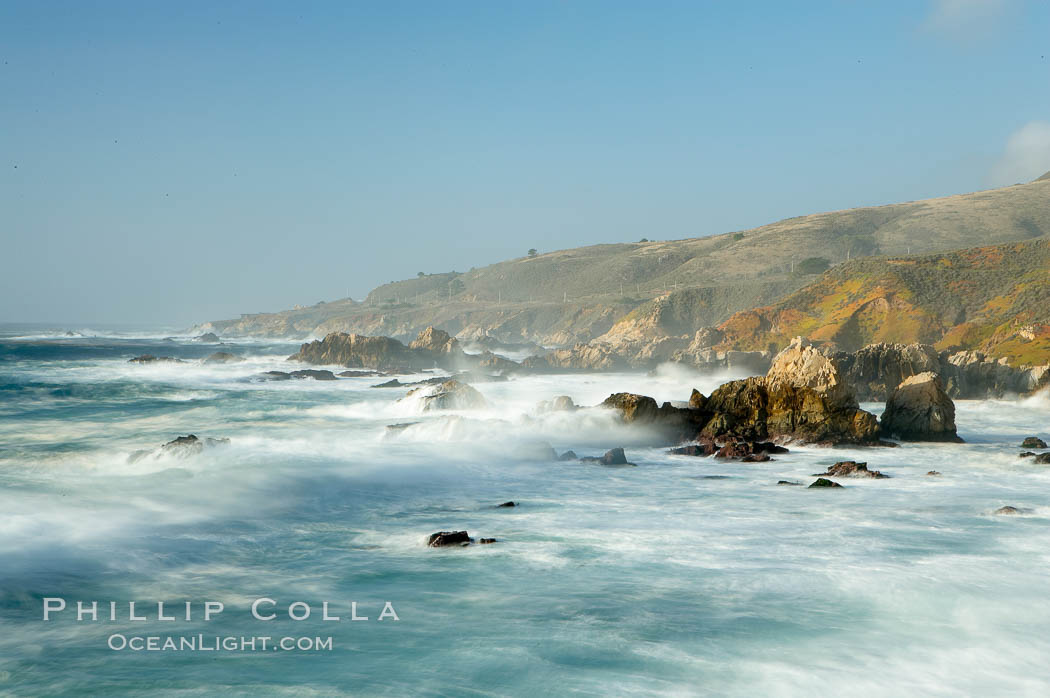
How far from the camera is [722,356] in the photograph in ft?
224

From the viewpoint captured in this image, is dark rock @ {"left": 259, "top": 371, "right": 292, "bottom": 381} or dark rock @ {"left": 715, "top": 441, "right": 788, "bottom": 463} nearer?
dark rock @ {"left": 715, "top": 441, "right": 788, "bottom": 463}

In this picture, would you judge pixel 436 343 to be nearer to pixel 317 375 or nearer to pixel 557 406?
pixel 317 375

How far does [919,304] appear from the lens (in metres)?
72.5

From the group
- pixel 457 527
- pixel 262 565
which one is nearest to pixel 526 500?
pixel 457 527

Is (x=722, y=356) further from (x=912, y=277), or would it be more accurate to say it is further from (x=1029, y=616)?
(x=1029, y=616)

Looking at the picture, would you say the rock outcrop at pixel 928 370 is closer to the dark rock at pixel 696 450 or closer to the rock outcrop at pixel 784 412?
the rock outcrop at pixel 784 412

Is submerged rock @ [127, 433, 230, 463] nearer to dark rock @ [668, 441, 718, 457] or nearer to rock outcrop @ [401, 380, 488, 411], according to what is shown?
rock outcrop @ [401, 380, 488, 411]

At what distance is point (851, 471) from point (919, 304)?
→ 53.1 meters

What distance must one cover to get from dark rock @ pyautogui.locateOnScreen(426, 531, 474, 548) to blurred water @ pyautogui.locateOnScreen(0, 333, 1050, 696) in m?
0.60

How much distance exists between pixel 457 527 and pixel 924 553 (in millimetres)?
10229

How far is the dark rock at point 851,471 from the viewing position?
25328 mm

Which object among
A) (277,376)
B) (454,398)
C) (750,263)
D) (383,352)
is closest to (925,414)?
(454,398)

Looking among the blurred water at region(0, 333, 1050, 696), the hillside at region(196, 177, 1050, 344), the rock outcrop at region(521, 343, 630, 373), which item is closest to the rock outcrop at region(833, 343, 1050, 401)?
the blurred water at region(0, 333, 1050, 696)

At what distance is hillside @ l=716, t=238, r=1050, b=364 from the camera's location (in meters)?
62.4
